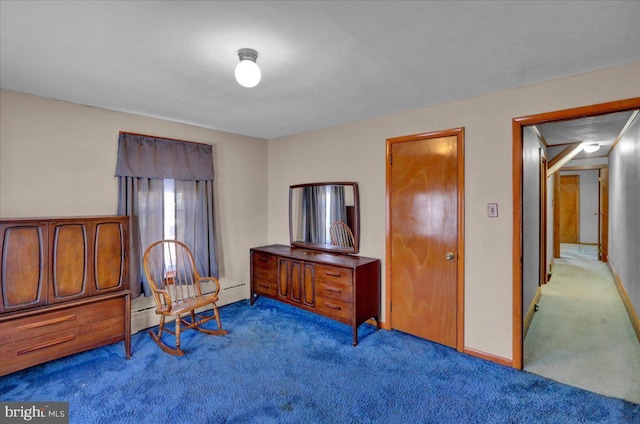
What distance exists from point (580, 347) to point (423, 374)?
1676 mm

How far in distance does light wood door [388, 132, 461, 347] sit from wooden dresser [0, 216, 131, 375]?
264cm

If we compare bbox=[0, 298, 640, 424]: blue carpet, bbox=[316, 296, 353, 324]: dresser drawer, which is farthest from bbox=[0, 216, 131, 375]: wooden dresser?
bbox=[316, 296, 353, 324]: dresser drawer

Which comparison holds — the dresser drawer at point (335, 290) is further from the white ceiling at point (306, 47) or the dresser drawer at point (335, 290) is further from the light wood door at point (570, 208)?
the light wood door at point (570, 208)

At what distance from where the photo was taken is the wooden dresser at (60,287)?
2.34m

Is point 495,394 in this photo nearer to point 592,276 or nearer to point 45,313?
point 45,313

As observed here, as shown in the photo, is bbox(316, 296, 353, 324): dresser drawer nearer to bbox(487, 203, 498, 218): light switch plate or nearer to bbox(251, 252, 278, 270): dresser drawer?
bbox(251, 252, 278, 270): dresser drawer

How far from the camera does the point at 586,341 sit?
309 cm

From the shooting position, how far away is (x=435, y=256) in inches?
120

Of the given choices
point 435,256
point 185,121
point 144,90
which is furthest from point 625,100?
point 185,121

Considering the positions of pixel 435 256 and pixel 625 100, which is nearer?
pixel 625 100

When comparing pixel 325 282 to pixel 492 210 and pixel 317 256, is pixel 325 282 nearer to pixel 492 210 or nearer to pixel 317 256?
pixel 317 256

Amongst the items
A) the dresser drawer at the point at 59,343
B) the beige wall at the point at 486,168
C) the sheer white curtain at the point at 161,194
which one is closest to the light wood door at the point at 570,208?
the beige wall at the point at 486,168

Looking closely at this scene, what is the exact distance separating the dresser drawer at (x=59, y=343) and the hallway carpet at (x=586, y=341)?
3563 mm

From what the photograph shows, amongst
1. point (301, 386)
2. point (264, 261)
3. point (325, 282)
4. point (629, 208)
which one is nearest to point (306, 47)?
point (325, 282)
